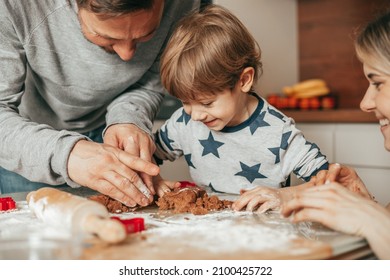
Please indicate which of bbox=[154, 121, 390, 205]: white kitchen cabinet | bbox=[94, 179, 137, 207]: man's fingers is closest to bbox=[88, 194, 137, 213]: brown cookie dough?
bbox=[94, 179, 137, 207]: man's fingers

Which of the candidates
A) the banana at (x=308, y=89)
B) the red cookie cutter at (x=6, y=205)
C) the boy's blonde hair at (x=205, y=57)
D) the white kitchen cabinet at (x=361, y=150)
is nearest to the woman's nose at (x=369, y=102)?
the boy's blonde hair at (x=205, y=57)

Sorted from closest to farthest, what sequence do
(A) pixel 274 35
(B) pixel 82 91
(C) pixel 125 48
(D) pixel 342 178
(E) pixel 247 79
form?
(D) pixel 342 178, (C) pixel 125 48, (E) pixel 247 79, (B) pixel 82 91, (A) pixel 274 35

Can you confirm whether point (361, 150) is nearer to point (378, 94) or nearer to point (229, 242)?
point (378, 94)

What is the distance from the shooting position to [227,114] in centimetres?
129

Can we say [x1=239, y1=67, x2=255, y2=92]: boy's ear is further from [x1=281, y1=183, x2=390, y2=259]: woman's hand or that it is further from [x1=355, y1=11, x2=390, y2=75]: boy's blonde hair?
[x1=281, y1=183, x2=390, y2=259]: woman's hand

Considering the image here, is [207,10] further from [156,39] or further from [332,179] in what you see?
[332,179]

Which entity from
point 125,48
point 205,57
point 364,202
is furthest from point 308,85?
point 364,202

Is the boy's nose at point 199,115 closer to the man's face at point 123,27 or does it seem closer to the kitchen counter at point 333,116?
the man's face at point 123,27

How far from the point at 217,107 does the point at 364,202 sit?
58 centimetres

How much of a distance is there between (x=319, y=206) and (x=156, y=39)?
0.87 metres

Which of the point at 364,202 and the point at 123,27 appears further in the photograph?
the point at 123,27

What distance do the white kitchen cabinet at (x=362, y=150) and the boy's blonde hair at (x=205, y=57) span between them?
3.38 feet

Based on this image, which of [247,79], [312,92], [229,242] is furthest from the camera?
[312,92]
